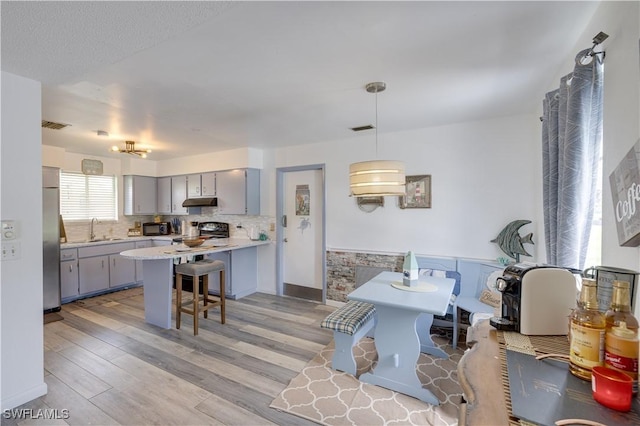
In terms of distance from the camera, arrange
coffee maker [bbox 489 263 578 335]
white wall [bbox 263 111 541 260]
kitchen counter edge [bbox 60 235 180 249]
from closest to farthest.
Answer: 1. coffee maker [bbox 489 263 578 335]
2. white wall [bbox 263 111 541 260]
3. kitchen counter edge [bbox 60 235 180 249]

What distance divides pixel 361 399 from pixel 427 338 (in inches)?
41.1

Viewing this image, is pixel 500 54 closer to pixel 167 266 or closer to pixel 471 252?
pixel 471 252

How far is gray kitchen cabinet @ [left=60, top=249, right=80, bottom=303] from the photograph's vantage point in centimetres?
400

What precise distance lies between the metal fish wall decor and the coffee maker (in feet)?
6.72

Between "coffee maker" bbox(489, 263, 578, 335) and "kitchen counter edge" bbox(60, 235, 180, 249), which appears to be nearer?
"coffee maker" bbox(489, 263, 578, 335)

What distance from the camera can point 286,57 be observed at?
1.79 m

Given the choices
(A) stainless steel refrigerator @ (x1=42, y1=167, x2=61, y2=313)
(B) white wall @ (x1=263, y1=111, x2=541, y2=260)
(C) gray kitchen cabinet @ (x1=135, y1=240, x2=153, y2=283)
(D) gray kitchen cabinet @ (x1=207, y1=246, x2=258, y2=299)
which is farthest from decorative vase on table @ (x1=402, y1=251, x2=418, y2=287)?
(C) gray kitchen cabinet @ (x1=135, y1=240, x2=153, y2=283)

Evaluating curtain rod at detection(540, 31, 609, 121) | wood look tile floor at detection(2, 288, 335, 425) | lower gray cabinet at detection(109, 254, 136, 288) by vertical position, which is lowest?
wood look tile floor at detection(2, 288, 335, 425)

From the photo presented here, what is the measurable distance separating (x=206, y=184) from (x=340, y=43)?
12.6 ft

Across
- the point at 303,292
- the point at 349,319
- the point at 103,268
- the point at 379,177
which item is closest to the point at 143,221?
the point at 103,268

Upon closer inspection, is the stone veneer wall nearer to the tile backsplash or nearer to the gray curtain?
the tile backsplash

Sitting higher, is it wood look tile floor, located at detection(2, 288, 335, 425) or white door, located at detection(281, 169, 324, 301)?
white door, located at detection(281, 169, 324, 301)

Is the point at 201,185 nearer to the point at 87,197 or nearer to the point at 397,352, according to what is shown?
the point at 87,197

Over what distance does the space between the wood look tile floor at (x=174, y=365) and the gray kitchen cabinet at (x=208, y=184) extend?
1.96 meters
